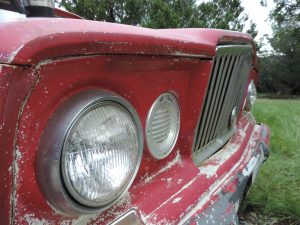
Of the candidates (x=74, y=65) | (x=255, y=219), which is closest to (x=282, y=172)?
(x=255, y=219)

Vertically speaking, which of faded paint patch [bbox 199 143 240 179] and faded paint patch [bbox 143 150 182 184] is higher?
faded paint patch [bbox 143 150 182 184]

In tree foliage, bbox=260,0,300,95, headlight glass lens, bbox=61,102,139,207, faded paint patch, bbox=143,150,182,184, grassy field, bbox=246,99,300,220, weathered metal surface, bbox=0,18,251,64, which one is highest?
weathered metal surface, bbox=0,18,251,64

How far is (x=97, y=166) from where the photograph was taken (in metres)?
0.90

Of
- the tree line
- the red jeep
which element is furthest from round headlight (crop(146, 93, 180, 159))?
the tree line

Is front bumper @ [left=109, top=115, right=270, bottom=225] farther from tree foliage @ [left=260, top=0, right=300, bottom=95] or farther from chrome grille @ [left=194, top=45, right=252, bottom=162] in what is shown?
tree foliage @ [left=260, top=0, right=300, bottom=95]

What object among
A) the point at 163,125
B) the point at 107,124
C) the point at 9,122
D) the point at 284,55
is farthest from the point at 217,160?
the point at 284,55

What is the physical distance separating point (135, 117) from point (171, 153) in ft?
1.39

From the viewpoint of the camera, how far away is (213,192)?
135 centimetres

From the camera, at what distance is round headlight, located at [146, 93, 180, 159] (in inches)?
47.1

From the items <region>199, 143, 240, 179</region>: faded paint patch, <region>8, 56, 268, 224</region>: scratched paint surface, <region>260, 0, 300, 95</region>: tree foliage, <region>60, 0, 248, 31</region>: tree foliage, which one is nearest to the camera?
<region>8, 56, 268, 224</region>: scratched paint surface

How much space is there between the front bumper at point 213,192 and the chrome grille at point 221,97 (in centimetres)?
6

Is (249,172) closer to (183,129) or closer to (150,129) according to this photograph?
(183,129)

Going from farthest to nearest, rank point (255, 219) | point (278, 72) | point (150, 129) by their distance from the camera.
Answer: point (278, 72)
point (255, 219)
point (150, 129)

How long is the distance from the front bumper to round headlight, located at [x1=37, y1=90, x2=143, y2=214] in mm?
135
